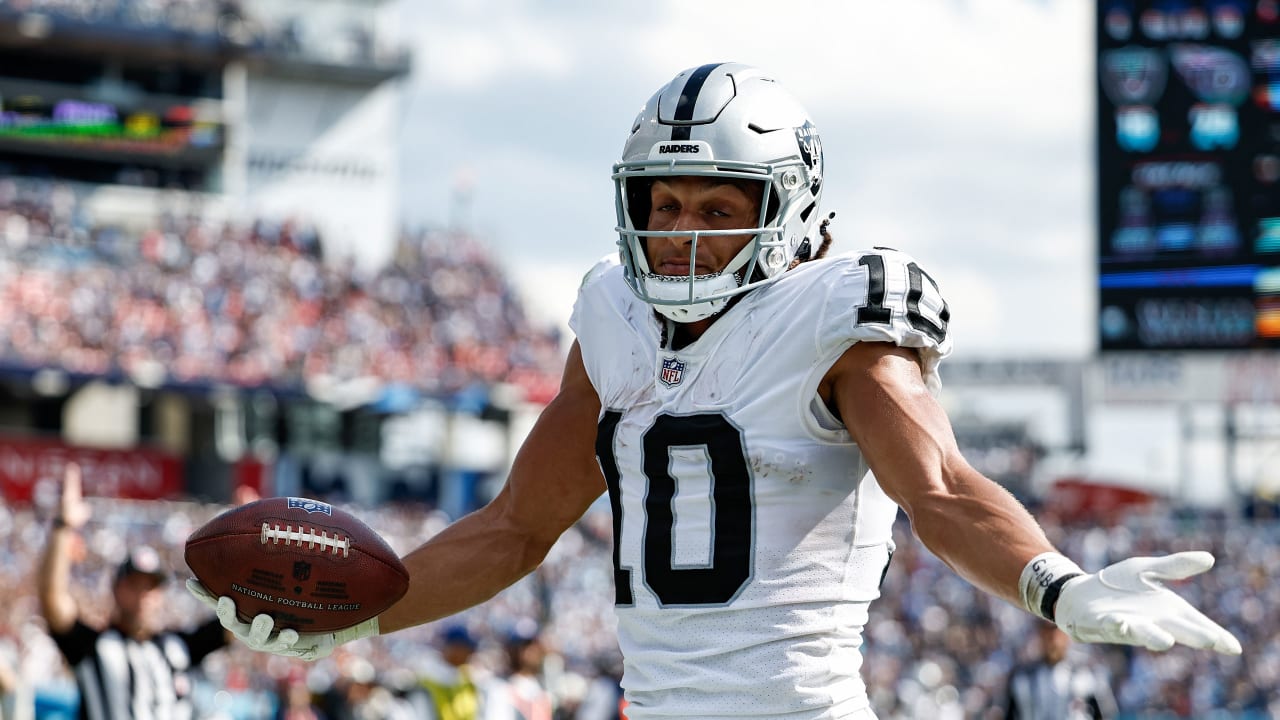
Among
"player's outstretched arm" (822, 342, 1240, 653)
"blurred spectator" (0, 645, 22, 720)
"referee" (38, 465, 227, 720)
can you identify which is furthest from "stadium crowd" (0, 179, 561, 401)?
"player's outstretched arm" (822, 342, 1240, 653)

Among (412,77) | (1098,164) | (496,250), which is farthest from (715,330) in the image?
(412,77)

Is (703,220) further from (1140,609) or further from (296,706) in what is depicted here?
(296,706)

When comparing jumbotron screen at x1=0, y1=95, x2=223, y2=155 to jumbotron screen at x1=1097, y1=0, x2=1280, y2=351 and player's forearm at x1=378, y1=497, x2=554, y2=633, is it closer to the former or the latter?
jumbotron screen at x1=1097, y1=0, x2=1280, y2=351

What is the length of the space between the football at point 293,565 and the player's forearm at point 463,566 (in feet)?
0.51

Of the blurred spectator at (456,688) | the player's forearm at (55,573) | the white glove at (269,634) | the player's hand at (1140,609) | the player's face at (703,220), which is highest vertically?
the player's face at (703,220)

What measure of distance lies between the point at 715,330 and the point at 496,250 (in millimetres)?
26836

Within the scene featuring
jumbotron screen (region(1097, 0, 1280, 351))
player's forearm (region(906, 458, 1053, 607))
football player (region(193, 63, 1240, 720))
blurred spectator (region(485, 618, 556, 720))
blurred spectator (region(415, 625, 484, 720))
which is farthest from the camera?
jumbotron screen (region(1097, 0, 1280, 351))

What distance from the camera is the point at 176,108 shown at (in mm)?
28109

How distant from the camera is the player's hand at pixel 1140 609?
1865 millimetres

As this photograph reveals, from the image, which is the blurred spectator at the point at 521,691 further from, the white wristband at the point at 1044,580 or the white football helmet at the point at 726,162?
the white wristband at the point at 1044,580

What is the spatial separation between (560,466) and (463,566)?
254 mm

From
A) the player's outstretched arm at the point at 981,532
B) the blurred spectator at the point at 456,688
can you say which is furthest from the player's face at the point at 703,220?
the blurred spectator at the point at 456,688

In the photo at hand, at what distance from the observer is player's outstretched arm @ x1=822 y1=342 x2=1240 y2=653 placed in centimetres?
191

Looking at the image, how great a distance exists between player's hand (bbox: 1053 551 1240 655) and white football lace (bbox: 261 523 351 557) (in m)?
1.20
